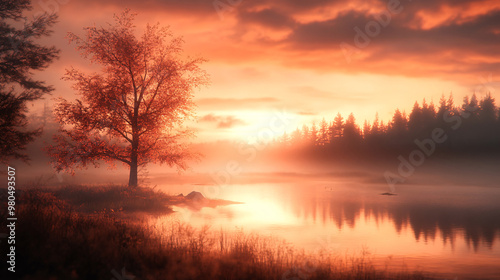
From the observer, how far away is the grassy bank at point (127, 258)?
400 inches

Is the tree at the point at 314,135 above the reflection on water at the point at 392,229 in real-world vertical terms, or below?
above

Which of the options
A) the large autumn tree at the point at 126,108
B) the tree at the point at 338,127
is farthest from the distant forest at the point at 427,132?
the large autumn tree at the point at 126,108

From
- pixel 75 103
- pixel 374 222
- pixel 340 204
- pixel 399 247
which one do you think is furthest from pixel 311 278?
pixel 340 204

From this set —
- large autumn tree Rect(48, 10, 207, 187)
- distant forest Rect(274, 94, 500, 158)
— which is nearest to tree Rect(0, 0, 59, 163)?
large autumn tree Rect(48, 10, 207, 187)

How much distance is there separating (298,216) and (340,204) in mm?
11559

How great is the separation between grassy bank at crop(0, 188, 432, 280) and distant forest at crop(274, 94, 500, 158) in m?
102

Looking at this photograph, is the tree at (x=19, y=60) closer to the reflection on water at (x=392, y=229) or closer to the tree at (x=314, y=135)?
the reflection on water at (x=392, y=229)

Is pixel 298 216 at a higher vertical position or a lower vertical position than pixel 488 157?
lower

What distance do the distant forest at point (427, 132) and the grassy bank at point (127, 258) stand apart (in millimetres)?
102291

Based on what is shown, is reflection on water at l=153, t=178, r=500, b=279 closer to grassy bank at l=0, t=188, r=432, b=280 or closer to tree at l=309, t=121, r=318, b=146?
grassy bank at l=0, t=188, r=432, b=280

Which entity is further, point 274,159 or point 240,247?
point 274,159

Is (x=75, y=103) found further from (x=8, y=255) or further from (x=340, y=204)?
(x=340, y=204)

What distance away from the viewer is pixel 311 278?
37.9 ft

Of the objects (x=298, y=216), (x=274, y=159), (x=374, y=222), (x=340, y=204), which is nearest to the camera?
(x=374, y=222)
